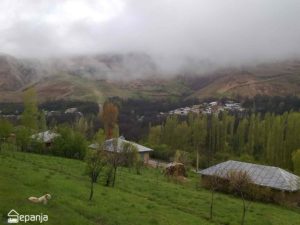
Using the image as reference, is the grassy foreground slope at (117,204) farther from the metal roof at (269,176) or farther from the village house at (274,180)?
the metal roof at (269,176)

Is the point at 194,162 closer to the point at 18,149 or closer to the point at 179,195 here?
the point at 18,149

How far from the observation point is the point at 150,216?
29344mm

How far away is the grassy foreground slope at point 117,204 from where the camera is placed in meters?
22.9

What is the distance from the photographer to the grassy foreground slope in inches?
902

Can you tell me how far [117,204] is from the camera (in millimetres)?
31469

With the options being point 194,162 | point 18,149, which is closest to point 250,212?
point 18,149

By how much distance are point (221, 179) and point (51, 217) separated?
121 feet

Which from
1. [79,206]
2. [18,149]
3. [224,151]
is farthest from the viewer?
[224,151]

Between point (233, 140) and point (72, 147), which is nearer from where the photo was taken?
point (72, 147)

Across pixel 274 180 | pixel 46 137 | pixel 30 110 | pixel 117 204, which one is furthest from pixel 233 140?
pixel 117 204

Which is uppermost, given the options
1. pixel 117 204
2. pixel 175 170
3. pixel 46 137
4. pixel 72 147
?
pixel 46 137

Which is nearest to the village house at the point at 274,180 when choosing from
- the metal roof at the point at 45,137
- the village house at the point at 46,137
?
the village house at the point at 46,137

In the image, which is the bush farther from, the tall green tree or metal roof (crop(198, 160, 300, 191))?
metal roof (crop(198, 160, 300, 191))

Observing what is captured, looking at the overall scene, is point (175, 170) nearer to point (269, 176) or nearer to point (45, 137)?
point (269, 176)
